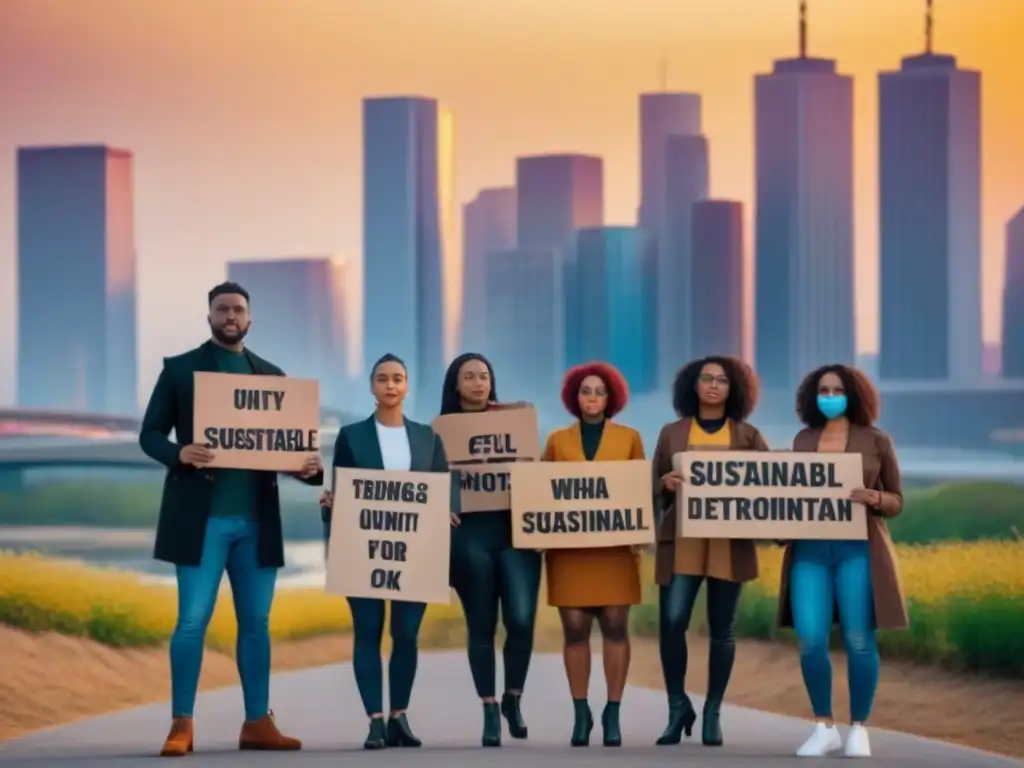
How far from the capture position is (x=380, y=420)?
28.5ft

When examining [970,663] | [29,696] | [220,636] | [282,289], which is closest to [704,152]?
[282,289]

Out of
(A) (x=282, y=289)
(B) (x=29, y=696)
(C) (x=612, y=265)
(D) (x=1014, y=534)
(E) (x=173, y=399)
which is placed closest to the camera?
(E) (x=173, y=399)

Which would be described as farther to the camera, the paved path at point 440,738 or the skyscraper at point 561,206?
the skyscraper at point 561,206

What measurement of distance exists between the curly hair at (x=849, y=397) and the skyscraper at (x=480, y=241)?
43.7ft

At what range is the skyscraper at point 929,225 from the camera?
24492 mm

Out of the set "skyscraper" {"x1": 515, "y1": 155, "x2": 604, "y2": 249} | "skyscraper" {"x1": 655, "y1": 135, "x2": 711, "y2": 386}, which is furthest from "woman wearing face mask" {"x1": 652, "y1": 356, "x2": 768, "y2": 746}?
"skyscraper" {"x1": 655, "y1": 135, "x2": 711, "y2": 386}

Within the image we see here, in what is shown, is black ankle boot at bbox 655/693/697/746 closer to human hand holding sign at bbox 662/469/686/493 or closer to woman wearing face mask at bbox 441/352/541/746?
woman wearing face mask at bbox 441/352/541/746

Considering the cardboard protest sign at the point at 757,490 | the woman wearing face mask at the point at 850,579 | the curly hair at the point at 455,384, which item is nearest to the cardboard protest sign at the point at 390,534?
the curly hair at the point at 455,384

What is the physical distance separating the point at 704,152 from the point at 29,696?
496 inches

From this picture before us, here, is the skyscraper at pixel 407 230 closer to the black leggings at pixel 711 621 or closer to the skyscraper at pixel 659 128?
the skyscraper at pixel 659 128

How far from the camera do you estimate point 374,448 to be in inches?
341

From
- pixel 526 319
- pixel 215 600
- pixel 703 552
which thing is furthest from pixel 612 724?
pixel 526 319

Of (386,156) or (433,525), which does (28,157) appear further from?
(433,525)

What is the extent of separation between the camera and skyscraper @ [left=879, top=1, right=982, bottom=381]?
24492 mm
